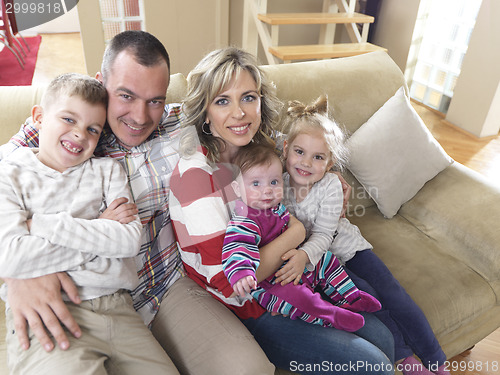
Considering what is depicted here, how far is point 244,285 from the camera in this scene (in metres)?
1.08

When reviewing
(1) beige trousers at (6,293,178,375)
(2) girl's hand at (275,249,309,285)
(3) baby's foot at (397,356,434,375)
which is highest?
(2) girl's hand at (275,249,309,285)

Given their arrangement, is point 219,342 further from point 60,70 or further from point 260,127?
point 60,70

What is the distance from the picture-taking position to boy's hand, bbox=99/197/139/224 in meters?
1.08

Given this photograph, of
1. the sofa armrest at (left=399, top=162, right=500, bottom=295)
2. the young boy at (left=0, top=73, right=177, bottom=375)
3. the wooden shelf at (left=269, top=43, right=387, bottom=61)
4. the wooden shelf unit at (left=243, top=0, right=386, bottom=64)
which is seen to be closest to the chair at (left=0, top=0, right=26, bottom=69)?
the wooden shelf unit at (left=243, top=0, right=386, bottom=64)

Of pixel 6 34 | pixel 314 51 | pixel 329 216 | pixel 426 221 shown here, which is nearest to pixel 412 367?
pixel 329 216

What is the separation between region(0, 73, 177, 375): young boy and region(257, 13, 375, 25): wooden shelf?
2243 mm

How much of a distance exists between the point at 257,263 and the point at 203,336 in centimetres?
26

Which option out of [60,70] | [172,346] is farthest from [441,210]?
[60,70]

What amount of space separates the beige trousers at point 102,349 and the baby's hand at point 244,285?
0.27 meters

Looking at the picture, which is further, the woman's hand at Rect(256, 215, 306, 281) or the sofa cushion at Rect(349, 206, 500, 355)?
the sofa cushion at Rect(349, 206, 500, 355)

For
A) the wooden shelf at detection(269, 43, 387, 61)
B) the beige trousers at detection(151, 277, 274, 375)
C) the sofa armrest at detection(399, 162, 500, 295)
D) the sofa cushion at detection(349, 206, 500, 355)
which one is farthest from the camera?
the wooden shelf at detection(269, 43, 387, 61)

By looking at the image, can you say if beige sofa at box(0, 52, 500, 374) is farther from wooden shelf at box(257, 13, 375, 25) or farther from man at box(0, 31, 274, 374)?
wooden shelf at box(257, 13, 375, 25)

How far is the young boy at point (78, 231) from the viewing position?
99 centimetres

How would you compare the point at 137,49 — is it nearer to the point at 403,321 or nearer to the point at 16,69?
the point at 403,321
